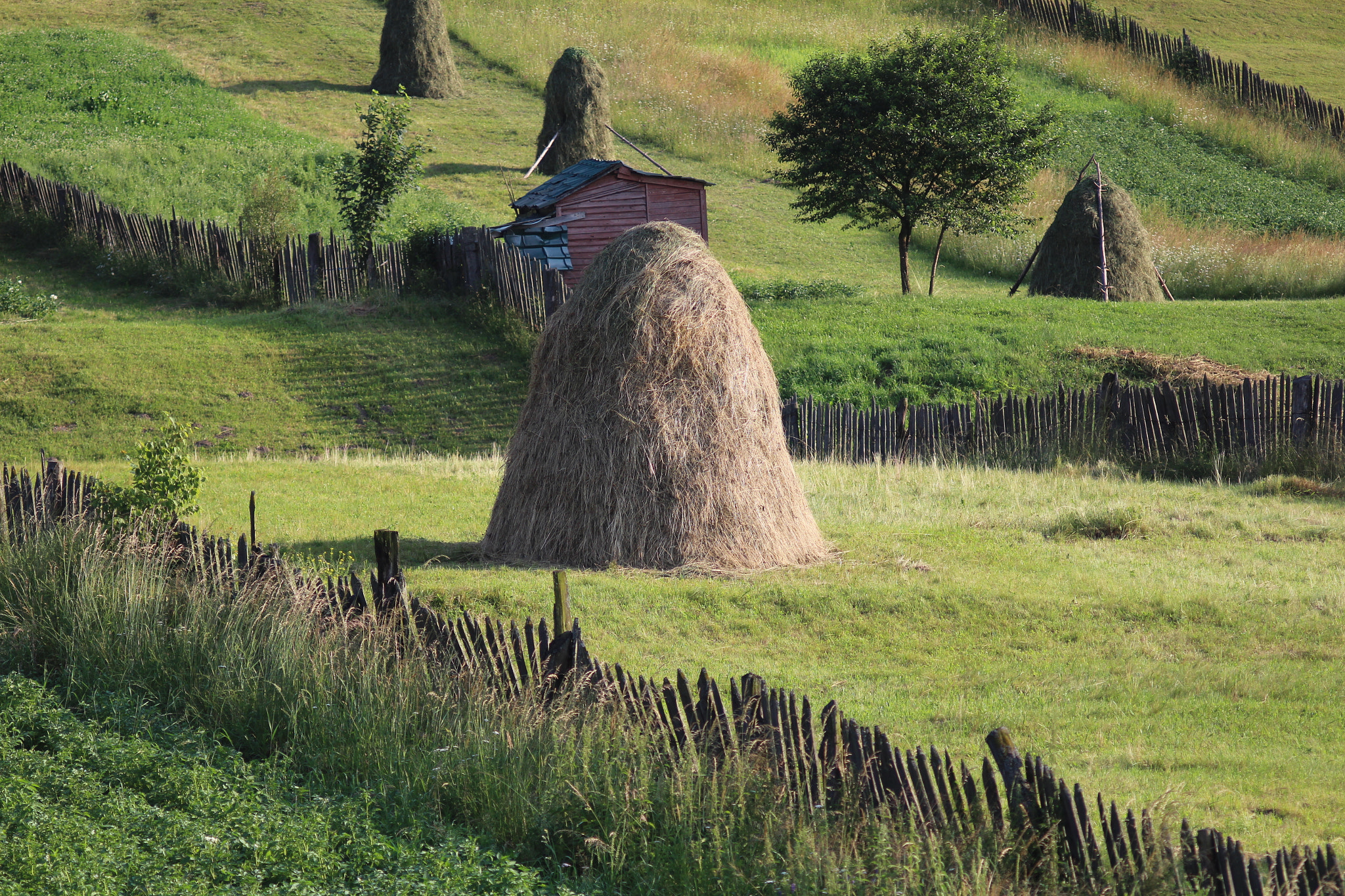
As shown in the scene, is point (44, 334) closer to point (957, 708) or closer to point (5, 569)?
point (5, 569)

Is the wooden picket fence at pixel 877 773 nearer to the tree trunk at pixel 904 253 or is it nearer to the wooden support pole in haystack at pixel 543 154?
the tree trunk at pixel 904 253

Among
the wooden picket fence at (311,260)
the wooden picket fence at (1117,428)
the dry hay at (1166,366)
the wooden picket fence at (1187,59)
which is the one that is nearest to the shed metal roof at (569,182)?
the wooden picket fence at (311,260)

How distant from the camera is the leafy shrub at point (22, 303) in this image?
2047 cm

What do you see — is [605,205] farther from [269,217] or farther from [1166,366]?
[1166,366]

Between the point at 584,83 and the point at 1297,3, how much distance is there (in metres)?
42.3

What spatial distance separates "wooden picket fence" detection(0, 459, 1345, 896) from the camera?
3.79 meters

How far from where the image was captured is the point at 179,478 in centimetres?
855

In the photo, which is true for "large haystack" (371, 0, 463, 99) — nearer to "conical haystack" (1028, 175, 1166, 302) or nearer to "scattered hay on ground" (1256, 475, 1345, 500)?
"conical haystack" (1028, 175, 1166, 302)

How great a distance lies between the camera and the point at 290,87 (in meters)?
38.9

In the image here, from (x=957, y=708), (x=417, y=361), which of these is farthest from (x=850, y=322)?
(x=957, y=708)

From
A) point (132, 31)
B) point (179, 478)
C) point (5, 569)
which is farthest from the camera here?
point (132, 31)

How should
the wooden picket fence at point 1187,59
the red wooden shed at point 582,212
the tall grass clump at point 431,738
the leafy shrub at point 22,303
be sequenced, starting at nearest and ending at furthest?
the tall grass clump at point 431,738 < the leafy shrub at point 22,303 < the red wooden shed at point 582,212 < the wooden picket fence at point 1187,59

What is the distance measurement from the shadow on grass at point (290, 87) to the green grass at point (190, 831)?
35.9 metres

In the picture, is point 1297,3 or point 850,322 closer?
point 850,322
